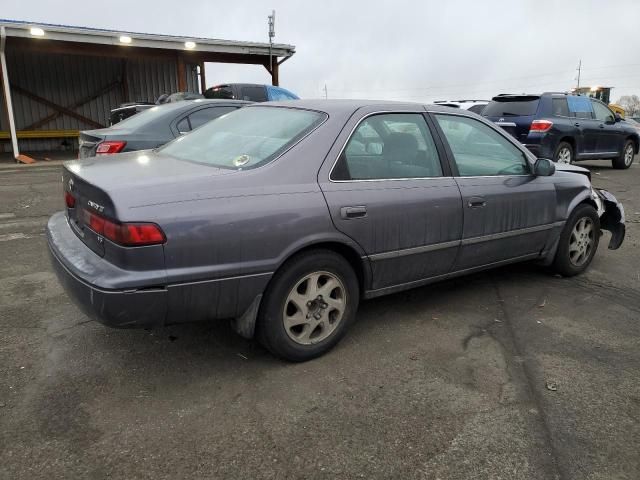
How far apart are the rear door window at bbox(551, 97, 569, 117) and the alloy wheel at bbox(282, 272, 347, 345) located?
9117 mm

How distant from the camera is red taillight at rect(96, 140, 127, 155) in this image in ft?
20.5

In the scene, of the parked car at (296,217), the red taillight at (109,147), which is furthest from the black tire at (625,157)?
the red taillight at (109,147)

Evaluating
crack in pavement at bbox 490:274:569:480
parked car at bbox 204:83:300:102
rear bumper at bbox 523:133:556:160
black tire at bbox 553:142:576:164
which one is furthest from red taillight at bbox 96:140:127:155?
black tire at bbox 553:142:576:164

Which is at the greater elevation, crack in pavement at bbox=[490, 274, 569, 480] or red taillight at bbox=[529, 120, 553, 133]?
red taillight at bbox=[529, 120, 553, 133]

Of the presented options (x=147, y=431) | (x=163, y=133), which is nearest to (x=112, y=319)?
(x=147, y=431)

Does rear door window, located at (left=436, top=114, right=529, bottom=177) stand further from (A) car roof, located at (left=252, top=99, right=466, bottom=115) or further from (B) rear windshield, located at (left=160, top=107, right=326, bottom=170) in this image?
(B) rear windshield, located at (left=160, top=107, right=326, bottom=170)

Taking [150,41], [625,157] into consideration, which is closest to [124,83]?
[150,41]

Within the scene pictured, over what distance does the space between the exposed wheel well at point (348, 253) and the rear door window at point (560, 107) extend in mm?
8881

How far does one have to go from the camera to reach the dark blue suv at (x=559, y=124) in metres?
10.4

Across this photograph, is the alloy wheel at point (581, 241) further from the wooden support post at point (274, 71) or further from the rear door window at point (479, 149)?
the wooden support post at point (274, 71)

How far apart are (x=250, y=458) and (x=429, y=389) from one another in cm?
107

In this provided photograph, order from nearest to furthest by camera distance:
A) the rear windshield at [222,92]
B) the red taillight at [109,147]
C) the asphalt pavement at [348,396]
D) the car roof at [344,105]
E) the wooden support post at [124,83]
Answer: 1. the asphalt pavement at [348,396]
2. the car roof at [344,105]
3. the red taillight at [109,147]
4. the rear windshield at [222,92]
5. the wooden support post at [124,83]

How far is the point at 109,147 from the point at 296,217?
422 centimetres

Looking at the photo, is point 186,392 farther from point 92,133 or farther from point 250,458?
point 92,133
